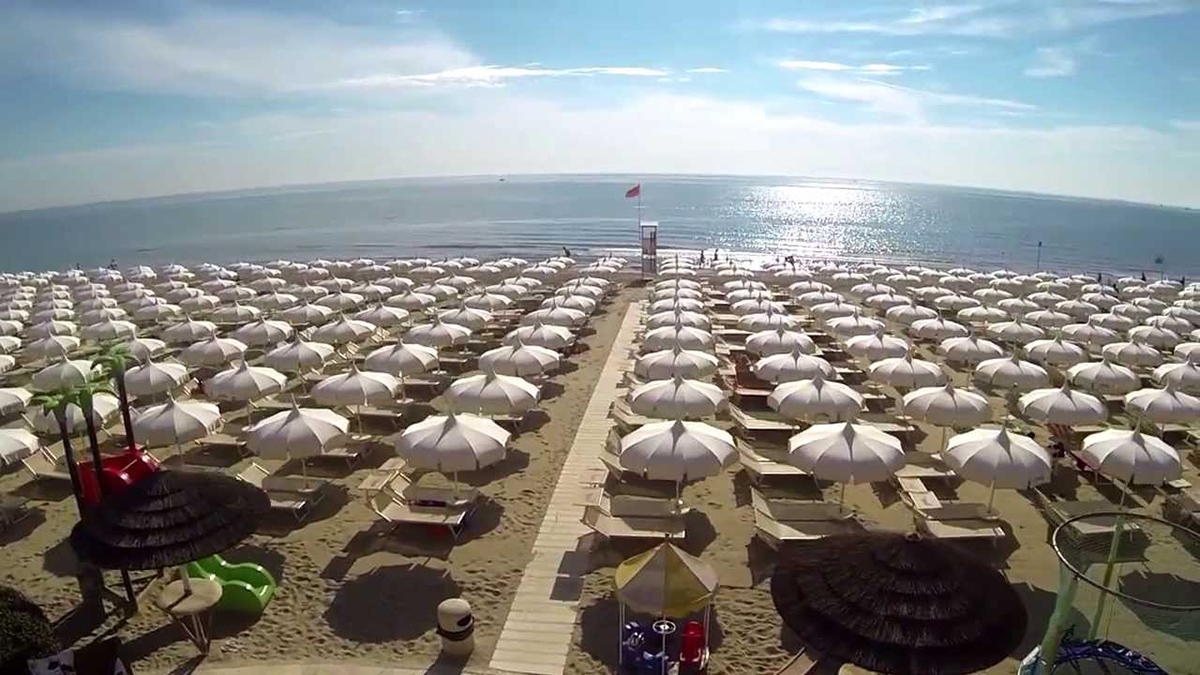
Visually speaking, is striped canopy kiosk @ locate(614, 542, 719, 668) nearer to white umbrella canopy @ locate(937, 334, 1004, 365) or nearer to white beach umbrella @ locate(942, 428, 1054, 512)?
white beach umbrella @ locate(942, 428, 1054, 512)

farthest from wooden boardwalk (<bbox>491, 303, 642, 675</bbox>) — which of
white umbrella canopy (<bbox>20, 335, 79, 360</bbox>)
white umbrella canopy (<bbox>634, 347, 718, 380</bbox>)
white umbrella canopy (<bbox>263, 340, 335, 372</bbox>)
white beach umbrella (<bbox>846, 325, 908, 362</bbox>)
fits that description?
white umbrella canopy (<bbox>20, 335, 79, 360</bbox>)

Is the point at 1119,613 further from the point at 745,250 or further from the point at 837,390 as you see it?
the point at 745,250

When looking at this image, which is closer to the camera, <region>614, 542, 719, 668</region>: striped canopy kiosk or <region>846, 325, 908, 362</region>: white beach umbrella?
<region>614, 542, 719, 668</region>: striped canopy kiosk

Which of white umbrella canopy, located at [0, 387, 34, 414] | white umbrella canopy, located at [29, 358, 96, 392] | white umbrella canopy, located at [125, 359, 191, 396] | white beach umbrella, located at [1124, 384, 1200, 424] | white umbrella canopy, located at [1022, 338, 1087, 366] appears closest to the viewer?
white beach umbrella, located at [1124, 384, 1200, 424]

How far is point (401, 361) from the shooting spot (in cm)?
1532

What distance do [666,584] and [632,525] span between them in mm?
3034

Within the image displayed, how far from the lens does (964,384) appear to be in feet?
60.2

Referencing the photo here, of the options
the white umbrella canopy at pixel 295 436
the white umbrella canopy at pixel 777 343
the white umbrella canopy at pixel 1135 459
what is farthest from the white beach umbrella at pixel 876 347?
the white umbrella canopy at pixel 295 436

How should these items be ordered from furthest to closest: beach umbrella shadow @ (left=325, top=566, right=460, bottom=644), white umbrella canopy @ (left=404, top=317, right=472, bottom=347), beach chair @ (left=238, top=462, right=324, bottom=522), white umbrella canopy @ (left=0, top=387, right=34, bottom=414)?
white umbrella canopy @ (left=404, top=317, right=472, bottom=347) → white umbrella canopy @ (left=0, top=387, right=34, bottom=414) → beach chair @ (left=238, top=462, right=324, bottom=522) → beach umbrella shadow @ (left=325, top=566, right=460, bottom=644)

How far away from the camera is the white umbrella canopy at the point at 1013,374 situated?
14.6 m

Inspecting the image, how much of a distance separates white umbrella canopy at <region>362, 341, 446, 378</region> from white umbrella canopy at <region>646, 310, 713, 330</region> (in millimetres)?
6654

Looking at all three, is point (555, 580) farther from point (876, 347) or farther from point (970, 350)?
point (970, 350)

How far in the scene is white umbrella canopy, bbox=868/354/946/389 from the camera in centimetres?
1456

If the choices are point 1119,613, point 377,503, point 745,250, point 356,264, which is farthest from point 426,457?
point 745,250
